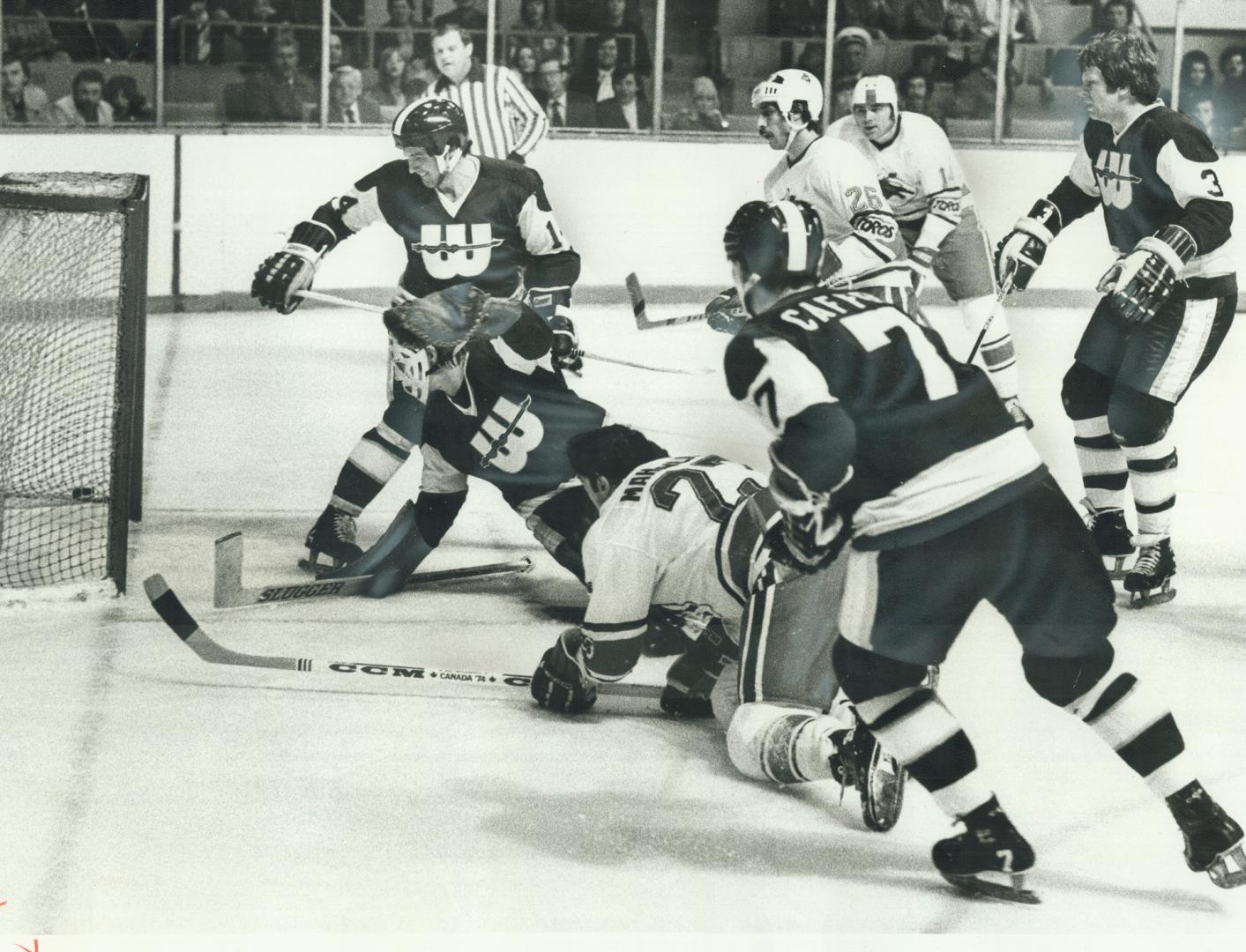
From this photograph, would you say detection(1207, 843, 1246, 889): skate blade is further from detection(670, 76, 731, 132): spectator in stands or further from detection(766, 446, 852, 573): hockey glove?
detection(670, 76, 731, 132): spectator in stands

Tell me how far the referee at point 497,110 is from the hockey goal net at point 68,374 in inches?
40.5

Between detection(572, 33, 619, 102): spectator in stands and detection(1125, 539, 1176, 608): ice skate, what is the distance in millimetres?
2254

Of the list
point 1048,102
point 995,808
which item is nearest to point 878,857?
point 995,808

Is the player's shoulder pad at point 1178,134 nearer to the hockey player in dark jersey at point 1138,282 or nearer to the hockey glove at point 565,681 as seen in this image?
the hockey player in dark jersey at point 1138,282

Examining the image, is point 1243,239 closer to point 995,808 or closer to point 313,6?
point 313,6

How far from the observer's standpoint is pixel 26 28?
237 inches

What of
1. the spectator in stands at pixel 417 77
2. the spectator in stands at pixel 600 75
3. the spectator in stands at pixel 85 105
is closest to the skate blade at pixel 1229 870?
the spectator in stands at pixel 600 75

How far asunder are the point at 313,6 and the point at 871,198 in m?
2.29

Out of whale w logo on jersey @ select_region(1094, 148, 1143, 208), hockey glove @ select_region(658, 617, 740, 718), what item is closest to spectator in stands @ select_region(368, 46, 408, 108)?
whale w logo on jersey @ select_region(1094, 148, 1143, 208)

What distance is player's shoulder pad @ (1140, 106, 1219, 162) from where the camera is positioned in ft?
11.9

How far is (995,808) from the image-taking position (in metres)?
Result: 2.31

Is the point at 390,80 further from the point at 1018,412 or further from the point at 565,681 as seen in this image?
the point at 565,681

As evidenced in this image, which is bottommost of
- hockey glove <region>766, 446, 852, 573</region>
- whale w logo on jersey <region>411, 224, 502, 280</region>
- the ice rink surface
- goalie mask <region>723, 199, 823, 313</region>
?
the ice rink surface

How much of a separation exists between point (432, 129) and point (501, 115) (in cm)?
140
